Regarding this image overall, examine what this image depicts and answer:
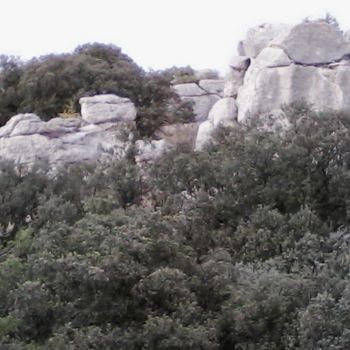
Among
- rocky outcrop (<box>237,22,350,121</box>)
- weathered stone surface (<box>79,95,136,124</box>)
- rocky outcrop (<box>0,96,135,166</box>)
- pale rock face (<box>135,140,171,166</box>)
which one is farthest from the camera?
weathered stone surface (<box>79,95,136,124</box>)

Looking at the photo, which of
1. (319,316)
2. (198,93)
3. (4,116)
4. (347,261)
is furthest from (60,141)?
(319,316)

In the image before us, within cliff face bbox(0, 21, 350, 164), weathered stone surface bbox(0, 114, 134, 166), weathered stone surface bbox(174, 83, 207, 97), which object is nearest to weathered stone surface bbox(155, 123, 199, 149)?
cliff face bbox(0, 21, 350, 164)

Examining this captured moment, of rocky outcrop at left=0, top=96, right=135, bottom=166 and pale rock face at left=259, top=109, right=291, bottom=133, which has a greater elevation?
pale rock face at left=259, top=109, right=291, bottom=133

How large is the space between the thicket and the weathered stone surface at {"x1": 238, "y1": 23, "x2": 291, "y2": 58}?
138 inches

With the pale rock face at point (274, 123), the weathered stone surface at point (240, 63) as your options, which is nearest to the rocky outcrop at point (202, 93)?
the weathered stone surface at point (240, 63)

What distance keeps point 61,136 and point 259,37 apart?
25.8 ft

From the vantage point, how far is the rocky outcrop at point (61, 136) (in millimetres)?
25547

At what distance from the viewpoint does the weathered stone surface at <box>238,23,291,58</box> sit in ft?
90.3

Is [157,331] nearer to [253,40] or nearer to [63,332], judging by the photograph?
[63,332]

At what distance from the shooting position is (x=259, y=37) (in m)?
27.8

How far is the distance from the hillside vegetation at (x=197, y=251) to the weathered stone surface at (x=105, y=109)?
7794 millimetres

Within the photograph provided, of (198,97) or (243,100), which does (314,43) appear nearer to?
(243,100)

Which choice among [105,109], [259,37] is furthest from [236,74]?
[105,109]

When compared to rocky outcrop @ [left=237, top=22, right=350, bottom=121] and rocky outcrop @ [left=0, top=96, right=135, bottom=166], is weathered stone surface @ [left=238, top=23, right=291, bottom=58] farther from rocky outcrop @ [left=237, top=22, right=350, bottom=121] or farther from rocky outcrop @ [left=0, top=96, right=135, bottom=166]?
rocky outcrop @ [left=0, top=96, right=135, bottom=166]
